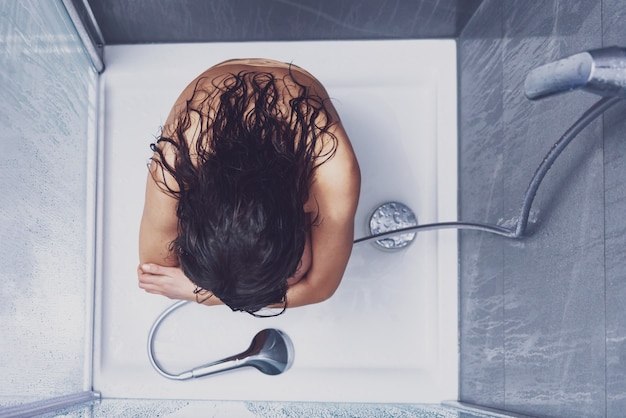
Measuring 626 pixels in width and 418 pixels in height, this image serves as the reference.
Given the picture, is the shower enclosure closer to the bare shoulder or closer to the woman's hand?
the woman's hand

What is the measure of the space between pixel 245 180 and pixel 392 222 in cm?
62

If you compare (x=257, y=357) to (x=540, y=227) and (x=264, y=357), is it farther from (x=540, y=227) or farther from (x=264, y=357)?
(x=540, y=227)

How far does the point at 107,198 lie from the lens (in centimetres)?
152

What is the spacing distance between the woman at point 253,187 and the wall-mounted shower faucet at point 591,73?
45 cm

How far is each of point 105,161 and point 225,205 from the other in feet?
2.26

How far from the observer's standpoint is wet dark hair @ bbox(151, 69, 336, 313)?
3.10ft

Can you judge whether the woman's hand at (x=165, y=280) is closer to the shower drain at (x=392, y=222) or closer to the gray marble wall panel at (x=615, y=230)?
the shower drain at (x=392, y=222)

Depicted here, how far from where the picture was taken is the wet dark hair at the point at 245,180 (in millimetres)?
945

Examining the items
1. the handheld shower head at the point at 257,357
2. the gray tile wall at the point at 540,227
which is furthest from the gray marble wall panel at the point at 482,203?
the handheld shower head at the point at 257,357

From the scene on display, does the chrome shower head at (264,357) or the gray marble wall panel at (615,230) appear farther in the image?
the chrome shower head at (264,357)

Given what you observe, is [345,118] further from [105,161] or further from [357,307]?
[105,161]

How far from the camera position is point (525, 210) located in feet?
3.36

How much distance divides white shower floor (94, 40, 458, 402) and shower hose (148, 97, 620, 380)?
0.27 feet

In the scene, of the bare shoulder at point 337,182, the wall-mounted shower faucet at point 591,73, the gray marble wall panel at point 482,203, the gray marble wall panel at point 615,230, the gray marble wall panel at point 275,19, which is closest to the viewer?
the wall-mounted shower faucet at point 591,73
